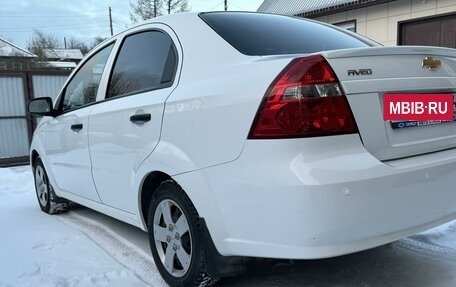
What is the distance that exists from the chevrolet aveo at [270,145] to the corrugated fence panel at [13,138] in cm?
743

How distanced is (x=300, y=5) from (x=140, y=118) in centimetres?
1051

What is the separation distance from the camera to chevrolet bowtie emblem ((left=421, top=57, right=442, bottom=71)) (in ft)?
8.23

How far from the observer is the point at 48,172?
4.90m

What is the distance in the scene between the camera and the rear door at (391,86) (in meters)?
2.24

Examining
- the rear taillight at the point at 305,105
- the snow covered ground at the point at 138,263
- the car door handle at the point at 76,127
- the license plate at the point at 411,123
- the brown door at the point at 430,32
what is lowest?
the snow covered ground at the point at 138,263

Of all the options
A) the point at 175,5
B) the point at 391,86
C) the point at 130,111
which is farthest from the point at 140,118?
the point at 175,5

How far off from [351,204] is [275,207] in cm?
34

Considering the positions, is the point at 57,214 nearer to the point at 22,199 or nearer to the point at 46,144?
the point at 46,144

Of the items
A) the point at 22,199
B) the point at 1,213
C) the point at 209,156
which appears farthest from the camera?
the point at 22,199

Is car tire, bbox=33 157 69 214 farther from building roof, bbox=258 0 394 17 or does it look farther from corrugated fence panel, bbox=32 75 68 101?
building roof, bbox=258 0 394 17

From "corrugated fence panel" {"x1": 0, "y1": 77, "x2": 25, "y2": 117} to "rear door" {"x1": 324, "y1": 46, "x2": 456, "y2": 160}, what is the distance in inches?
352

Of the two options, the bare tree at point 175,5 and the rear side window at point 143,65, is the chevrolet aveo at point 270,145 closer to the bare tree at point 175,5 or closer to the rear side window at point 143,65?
the rear side window at point 143,65

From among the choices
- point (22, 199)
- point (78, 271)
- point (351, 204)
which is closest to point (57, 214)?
point (22, 199)

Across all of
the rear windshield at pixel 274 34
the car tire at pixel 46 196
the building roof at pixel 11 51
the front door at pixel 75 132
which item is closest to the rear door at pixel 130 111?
the front door at pixel 75 132
